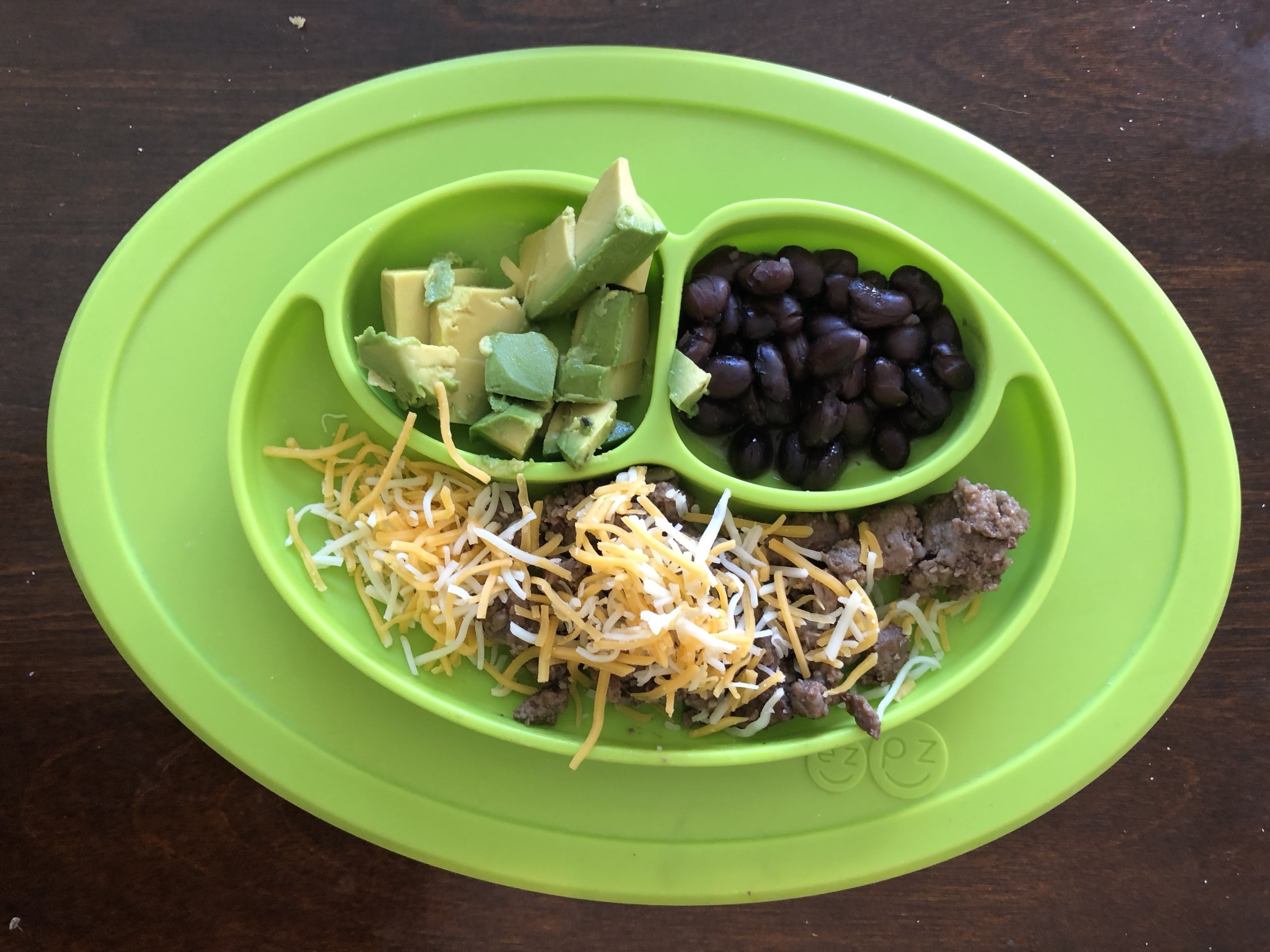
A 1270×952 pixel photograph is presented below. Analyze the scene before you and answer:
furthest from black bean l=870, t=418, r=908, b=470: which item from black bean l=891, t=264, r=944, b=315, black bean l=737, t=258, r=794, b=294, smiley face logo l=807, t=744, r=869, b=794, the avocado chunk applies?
the avocado chunk

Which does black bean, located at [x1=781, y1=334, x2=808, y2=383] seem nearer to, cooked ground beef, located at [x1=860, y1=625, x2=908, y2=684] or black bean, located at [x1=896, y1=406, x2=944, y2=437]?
black bean, located at [x1=896, y1=406, x2=944, y2=437]

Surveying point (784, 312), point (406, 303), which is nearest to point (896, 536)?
point (784, 312)

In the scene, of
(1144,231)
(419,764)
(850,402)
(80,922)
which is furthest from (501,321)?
(80,922)

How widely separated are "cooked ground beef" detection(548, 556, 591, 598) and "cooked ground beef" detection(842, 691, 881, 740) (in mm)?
493

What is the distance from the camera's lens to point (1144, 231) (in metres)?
1.52

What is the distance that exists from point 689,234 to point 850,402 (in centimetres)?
41

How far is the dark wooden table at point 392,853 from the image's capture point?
1.46 m

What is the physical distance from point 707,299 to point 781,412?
0.79 feet

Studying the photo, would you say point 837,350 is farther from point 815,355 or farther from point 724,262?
point 724,262

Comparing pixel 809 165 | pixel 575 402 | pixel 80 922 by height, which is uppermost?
pixel 809 165

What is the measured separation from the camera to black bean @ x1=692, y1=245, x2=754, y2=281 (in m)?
1.28

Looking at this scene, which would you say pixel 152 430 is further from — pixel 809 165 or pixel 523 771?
pixel 809 165

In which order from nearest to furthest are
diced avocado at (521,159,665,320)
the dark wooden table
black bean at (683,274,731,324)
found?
diced avocado at (521,159,665,320)
black bean at (683,274,731,324)
the dark wooden table

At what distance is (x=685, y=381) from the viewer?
122 cm
